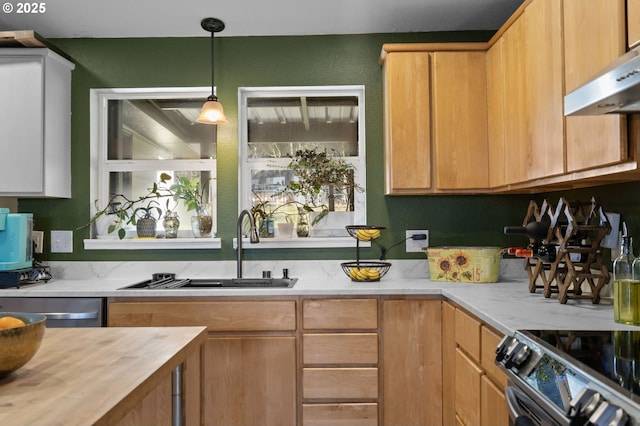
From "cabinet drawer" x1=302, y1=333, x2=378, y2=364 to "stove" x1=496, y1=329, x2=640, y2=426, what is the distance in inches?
39.5

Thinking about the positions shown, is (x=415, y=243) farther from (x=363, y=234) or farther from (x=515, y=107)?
(x=515, y=107)

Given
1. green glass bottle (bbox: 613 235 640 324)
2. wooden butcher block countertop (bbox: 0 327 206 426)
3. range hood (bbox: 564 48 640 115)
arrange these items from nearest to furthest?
wooden butcher block countertop (bbox: 0 327 206 426)
range hood (bbox: 564 48 640 115)
green glass bottle (bbox: 613 235 640 324)

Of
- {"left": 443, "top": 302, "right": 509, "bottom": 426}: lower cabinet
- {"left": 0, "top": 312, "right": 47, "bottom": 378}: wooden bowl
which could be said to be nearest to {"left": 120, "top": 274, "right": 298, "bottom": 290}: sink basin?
{"left": 443, "top": 302, "right": 509, "bottom": 426}: lower cabinet

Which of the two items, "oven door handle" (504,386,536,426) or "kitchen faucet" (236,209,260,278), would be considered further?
"kitchen faucet" (236,209,260,278)

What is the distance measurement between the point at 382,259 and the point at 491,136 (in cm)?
99

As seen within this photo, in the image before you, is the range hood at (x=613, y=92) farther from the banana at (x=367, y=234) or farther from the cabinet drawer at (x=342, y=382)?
the cabinet drawer at (x=342, y=382)

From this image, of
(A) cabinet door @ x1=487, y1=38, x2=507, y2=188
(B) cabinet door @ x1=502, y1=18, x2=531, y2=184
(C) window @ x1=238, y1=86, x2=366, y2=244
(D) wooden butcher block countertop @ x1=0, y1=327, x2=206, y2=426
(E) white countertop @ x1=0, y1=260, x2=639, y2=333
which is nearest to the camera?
(D) wooden butcher block countertop @ x1=0, y1=327, x2=206, y2=426

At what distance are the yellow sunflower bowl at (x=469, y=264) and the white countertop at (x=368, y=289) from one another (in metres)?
0.07

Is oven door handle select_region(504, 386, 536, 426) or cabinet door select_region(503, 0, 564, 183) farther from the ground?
cabinet door select_region(503, 0, 564, 183)

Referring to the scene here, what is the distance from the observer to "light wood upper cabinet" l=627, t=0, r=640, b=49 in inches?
51.3

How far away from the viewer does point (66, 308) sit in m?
2.30

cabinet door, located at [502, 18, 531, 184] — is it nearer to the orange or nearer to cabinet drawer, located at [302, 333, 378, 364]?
cabinet drawer, located at [302, 333, 378, 364]

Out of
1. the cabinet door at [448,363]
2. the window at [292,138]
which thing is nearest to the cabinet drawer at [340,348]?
the cabinet door at [448,363]

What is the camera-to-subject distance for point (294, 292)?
2.30 metres
